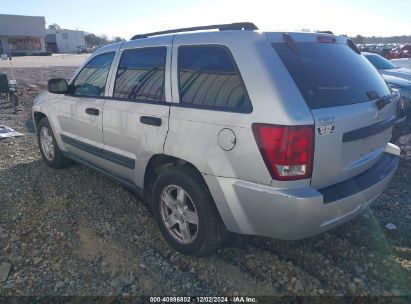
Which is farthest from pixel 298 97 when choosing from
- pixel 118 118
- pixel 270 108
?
pixel 118 118

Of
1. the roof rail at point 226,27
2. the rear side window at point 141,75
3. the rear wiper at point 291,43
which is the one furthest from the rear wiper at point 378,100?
the rear side window at point 141,75

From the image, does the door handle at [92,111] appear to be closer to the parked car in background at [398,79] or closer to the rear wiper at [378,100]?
the rear wiper at [378,100]

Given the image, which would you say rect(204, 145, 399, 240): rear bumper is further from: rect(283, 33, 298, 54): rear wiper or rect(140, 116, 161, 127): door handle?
rect(283, 33, 298, 54): rear wiper

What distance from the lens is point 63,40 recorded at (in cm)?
8444

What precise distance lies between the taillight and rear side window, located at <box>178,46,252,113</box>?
228 mm

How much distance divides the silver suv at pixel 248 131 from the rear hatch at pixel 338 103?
0.01 m

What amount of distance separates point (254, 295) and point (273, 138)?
4.05 ft

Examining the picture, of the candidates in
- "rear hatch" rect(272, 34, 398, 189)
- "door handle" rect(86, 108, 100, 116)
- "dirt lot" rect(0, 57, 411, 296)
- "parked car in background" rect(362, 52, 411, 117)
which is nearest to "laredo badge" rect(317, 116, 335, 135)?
"rear hatch" rect(272, 34, 398, 189)

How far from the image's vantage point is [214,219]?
2.86 meters

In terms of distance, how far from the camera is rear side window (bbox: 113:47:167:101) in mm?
3219

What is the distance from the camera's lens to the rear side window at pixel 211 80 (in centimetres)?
259

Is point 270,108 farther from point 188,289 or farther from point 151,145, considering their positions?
point 188,289

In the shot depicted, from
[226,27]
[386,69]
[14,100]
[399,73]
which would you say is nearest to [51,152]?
[226,27]

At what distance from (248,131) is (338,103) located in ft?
2.38
